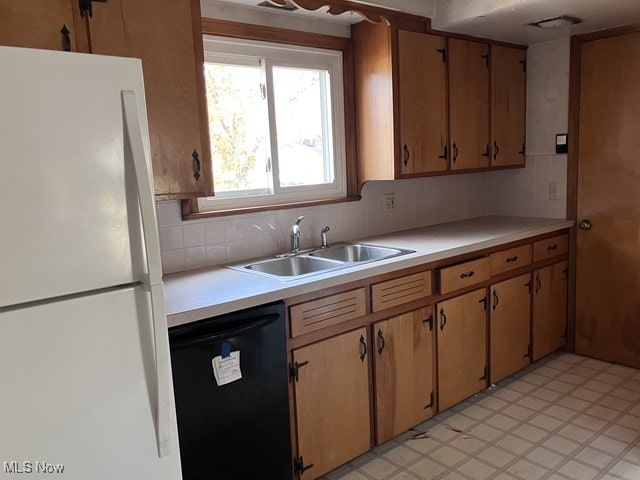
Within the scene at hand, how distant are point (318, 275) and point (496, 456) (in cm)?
121

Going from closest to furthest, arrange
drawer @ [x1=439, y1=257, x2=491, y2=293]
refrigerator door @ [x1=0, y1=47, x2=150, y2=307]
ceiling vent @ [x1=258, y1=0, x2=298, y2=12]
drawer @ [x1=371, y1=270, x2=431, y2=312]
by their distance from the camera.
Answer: refrigerator door @ [x1=0, y1=47, x2=150, y2=307] → drawer @ [x1=371, y1=270, x2=431, y2=312] → ceiling vent @ [x1=258, y1=0, x2=298, y2=12] → drawer @ [x1=439, y1=257, x2=491, y2=293]

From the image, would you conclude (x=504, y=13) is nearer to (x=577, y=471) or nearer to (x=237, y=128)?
(x=237, y=128)

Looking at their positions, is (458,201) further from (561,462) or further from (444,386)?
(561,462)

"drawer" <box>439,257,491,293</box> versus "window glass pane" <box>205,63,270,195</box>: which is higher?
"window glass pane" <box>205,63,270,195</box>

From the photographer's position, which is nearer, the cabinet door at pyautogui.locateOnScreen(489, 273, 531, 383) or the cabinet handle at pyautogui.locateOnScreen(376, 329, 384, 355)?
the cabinet handle at pyautogui.locateOnScreen(376, 329, 384, 355)

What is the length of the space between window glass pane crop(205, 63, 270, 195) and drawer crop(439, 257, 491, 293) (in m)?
1.03

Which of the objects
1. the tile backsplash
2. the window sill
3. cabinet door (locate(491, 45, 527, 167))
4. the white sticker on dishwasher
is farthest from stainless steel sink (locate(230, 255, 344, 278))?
cabinet door (locate(491, 45, 527, 167))

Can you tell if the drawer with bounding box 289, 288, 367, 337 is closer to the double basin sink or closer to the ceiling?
the double basin sink

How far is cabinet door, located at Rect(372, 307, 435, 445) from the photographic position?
2.32 m

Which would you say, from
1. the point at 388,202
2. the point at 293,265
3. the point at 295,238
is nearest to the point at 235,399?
the point at 293,265

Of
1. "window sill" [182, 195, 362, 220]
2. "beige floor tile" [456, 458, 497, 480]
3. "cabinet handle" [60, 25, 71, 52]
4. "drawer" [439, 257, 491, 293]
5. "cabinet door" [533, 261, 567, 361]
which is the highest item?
"cabinet handle" [60, 25, 71, 52]

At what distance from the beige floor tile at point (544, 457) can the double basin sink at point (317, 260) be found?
3.54 ft

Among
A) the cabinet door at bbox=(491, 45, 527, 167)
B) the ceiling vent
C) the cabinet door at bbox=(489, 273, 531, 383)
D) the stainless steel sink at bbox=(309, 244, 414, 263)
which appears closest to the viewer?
the ceiling vent

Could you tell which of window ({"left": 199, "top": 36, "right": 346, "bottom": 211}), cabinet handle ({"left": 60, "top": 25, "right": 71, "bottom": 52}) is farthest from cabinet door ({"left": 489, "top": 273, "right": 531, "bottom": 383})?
cabinet handle ({"left": 60, "top": 25, "right": 71, "bottom": 52})
